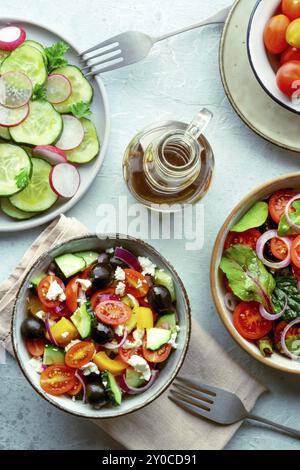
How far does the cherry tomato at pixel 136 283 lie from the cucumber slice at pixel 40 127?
535 millimetres

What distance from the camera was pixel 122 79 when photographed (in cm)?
229

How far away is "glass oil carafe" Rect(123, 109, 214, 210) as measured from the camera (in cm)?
201

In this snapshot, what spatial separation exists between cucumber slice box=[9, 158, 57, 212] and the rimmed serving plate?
674 mm

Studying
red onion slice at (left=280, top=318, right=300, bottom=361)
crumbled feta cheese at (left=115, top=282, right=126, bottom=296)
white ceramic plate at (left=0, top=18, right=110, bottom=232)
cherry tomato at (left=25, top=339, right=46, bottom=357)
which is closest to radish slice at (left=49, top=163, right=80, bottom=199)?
white ceramic plate at (left=0, top=18, right=110, bottom=232)

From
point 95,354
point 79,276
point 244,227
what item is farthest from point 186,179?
point 95,354

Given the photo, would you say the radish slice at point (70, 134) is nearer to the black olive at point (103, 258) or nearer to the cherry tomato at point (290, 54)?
the black olive at point (103, 258)

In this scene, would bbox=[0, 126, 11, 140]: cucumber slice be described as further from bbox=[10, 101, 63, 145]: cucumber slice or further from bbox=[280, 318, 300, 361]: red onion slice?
bbox=[280, 318, 300, 361]: red onion slice

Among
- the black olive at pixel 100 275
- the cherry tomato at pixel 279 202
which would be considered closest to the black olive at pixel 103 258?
the black olive at pixel 100 275

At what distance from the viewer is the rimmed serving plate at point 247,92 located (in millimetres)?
2227

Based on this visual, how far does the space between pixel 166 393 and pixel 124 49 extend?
46.1 inches

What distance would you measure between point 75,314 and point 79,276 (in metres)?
0.13

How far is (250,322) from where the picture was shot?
2.12 m

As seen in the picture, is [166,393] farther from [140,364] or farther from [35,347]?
[35,347]

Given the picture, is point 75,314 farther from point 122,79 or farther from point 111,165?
point 122,79
